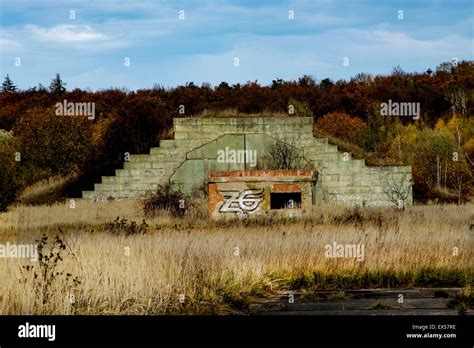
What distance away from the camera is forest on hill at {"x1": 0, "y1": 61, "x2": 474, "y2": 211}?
4234cm

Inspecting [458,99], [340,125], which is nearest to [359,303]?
[458,99]

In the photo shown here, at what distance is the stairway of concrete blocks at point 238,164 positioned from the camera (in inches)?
1502

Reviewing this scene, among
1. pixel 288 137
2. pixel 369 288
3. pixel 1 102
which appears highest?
pixel 1 102

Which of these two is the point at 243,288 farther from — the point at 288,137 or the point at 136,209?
the point at 288,137

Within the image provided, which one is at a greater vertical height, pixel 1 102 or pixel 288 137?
pixel 1 102

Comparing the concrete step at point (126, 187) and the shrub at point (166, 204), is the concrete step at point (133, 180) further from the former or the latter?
the shrub at point (166, 204)

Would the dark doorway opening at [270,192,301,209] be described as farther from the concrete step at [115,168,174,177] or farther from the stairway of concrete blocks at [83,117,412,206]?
the concrete step at [115,168,174,177]

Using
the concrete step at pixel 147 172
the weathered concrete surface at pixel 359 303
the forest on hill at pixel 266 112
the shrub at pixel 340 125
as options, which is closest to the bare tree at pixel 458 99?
the forest on hill at pixel 266 112

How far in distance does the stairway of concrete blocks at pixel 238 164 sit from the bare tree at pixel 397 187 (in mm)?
71

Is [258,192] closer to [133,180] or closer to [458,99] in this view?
[133,180]

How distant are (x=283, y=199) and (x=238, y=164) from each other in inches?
267

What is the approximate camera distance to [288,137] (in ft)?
128
